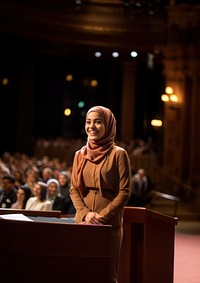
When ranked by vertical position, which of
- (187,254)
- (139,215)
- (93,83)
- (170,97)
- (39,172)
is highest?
(93,83)

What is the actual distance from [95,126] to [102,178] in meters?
0.43

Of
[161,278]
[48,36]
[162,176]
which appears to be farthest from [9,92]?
[161,278]

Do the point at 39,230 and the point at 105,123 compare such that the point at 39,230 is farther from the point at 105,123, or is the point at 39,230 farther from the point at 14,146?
the point at 14,146

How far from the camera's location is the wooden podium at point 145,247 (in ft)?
23.1

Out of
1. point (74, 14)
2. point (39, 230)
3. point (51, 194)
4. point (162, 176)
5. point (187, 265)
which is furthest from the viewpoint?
point (74, 14)

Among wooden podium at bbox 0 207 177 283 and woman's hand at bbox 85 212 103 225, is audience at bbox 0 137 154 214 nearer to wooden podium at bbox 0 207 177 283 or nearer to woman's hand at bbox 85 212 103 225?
woman's hand at bbox 85 212 103 225

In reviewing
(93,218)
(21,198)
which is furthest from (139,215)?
(21,198)

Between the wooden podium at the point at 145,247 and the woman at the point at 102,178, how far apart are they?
0.95 m

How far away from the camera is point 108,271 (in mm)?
5824

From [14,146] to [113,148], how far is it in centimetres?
2414

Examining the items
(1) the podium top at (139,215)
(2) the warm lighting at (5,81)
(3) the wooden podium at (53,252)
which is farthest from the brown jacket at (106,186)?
(2) the warm lighting at (5,81)

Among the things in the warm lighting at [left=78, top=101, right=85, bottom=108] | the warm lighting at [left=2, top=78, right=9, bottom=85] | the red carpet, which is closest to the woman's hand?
the red carpet

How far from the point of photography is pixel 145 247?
7020 millimetres

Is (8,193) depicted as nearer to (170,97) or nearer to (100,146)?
(100,146)
